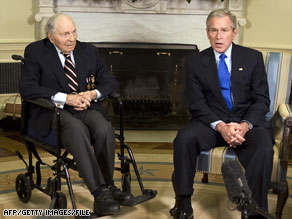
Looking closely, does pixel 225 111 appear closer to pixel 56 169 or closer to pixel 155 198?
pixel 155 198

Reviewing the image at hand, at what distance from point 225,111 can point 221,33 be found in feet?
1.56

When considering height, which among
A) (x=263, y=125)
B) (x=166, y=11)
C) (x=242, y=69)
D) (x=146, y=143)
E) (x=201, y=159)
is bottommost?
(x=146, y=143)

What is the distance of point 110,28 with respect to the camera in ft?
16.2

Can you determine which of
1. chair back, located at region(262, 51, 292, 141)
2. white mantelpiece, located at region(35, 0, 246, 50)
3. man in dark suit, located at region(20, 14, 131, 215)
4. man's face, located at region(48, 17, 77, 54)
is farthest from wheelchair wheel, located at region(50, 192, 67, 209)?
white mantelpiece, located at region(35, 0, 246, 50)

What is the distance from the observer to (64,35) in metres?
2.85

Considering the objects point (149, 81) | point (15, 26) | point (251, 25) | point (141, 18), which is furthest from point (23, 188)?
point (251, 25)

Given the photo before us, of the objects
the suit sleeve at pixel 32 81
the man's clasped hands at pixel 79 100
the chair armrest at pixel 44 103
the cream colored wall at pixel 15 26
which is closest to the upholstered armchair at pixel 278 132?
the man's clasped hands at pixel 79 100

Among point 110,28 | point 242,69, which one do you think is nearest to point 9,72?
point 110,28

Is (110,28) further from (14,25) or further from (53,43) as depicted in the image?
(53,43)

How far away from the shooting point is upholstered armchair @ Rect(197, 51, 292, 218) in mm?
2586

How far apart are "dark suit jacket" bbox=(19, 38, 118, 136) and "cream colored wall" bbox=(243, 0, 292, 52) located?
252 cm

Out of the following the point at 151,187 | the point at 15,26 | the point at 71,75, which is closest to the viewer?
the point at 71,75

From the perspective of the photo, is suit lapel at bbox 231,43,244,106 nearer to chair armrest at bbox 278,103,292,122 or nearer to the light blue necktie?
the light blue necktie

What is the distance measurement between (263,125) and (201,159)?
452 mm
